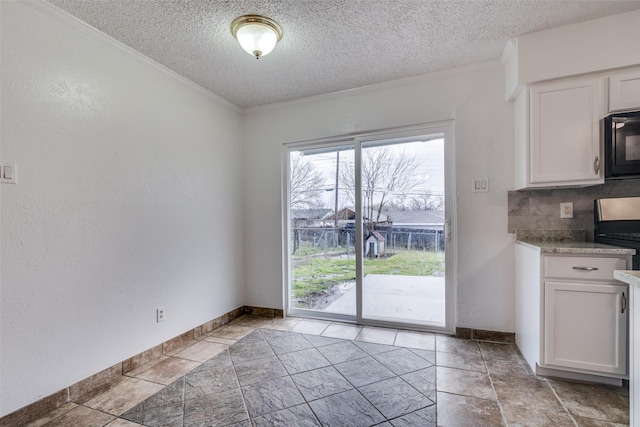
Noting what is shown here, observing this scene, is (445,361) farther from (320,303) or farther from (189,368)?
(189,368)

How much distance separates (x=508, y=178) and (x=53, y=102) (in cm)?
Answer: 328

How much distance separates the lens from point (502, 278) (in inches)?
102

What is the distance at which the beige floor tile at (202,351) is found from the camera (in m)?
2.43

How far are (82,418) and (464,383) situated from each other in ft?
7.50

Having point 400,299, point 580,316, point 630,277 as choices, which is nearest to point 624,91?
point 580,316

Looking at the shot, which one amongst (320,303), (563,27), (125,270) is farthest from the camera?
(320,303)

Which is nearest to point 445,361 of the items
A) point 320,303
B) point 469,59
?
point 320,303

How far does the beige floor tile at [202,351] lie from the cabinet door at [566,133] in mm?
2789

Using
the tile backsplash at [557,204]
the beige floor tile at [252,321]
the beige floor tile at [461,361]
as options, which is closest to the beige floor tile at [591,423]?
the beige floor tile at [461,361]

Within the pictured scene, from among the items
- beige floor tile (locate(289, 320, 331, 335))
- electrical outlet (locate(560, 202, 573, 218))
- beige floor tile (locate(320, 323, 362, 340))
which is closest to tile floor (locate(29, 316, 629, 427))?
beige floor tile (locate(320, 323, 362, 340))

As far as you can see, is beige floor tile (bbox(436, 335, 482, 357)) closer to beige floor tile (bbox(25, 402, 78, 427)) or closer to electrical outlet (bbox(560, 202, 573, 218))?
electrical outlet (bbox(560, 202, 573, 218))

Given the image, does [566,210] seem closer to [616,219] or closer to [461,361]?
[616,219]

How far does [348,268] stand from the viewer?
321 centimetres

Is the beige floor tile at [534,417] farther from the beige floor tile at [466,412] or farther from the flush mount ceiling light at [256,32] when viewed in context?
the flush mount ceiling light at [256,32]
